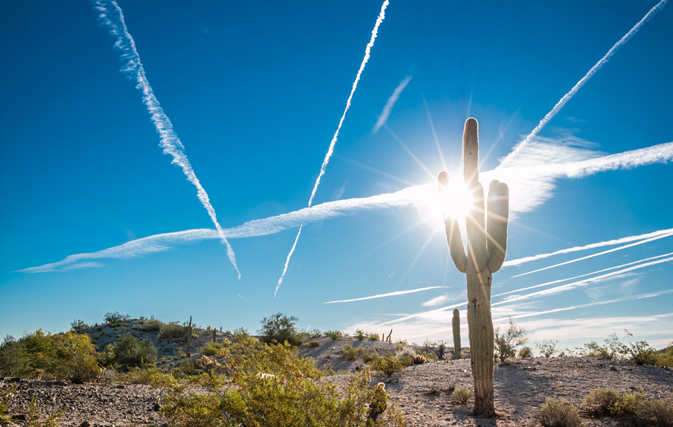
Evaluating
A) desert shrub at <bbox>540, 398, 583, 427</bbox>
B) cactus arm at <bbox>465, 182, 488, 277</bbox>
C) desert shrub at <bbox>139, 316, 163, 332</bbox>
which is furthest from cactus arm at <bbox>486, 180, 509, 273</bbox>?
desert shrub at <bbox>139, 316, 163, 332</bbox>

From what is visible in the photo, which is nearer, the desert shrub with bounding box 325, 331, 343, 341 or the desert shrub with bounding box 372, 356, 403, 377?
the desert shrub with bounding box 372, 356, 403, 377

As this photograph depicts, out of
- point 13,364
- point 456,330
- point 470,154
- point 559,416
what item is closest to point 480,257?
point 470,154

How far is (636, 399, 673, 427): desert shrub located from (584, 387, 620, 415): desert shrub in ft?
2.20

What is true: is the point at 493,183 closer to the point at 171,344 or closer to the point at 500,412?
the point at 500,412

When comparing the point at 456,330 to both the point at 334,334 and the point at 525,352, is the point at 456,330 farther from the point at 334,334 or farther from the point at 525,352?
the point at 334,334

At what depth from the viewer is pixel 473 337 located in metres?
8.52

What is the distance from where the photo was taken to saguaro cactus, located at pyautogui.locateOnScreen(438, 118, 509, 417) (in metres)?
8.23

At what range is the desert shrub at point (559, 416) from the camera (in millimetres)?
6813

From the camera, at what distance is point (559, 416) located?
693 centimetres

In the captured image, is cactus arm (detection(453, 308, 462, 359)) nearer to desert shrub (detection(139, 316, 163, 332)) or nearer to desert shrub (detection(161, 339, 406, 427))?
desert shrub (detection(161, 339, 406, 427))

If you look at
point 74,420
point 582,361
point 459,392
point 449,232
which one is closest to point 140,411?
point 74,420

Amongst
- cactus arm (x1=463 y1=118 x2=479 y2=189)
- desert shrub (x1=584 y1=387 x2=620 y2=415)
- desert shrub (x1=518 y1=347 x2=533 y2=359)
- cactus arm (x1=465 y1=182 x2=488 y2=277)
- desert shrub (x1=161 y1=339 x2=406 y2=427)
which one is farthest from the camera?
desert shrub (x1=518 y1=347 x2=533 y2=359)

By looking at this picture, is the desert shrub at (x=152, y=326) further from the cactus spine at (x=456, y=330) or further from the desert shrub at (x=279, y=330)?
the cactus spine at (x=456, y=330)

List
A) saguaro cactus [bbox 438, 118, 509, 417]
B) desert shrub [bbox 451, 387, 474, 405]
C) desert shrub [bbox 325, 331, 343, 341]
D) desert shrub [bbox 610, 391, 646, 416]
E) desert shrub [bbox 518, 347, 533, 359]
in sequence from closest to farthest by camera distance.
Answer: desert shrub [bbox 610, 391, 646, 416], saguaro cactus [bbox 438, 118, 509, 417], desert shrub [bbox 451, 387, 474, 405], desert shrub [bbox 518, 347, 533, 359], desert shrub [bbox 325, 331, 343, 341]
